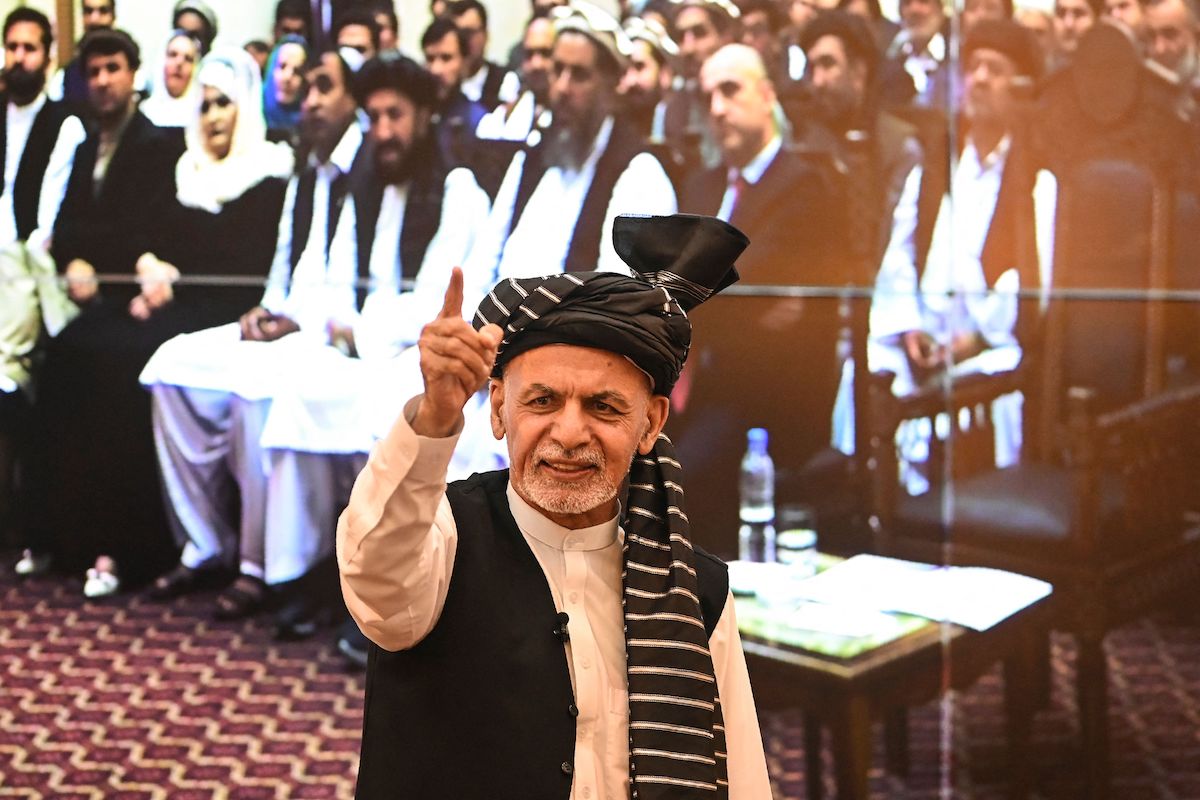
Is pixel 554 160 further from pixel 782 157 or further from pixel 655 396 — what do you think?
pixel 655 396

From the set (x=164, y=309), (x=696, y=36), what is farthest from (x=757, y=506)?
(x=164, y=309)

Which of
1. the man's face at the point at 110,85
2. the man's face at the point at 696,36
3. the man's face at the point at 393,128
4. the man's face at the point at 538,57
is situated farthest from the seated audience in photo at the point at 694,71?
the man's face at the point at 110,85

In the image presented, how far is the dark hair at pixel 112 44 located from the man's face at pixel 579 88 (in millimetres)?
1169

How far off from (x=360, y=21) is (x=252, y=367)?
100 cm

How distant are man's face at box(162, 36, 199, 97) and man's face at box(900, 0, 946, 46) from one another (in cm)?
194

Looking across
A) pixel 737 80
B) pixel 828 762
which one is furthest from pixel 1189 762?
pixel 737 80

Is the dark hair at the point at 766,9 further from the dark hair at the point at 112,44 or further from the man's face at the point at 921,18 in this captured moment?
the dark hair at the point at 112,44

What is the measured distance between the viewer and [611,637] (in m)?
1.72

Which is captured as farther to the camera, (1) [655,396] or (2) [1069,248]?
(2) [1069,248]

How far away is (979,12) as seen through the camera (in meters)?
3.43

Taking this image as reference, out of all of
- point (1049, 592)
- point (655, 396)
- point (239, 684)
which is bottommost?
point (239, 684)

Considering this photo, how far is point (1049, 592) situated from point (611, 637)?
2.19 metres

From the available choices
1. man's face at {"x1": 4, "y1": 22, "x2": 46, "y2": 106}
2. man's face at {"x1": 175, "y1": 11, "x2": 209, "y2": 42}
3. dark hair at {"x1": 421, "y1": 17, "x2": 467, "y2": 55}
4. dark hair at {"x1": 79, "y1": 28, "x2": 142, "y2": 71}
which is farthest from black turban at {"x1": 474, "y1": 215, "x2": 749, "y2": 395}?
man's face at {"x1": 4, "y1": 22, "x2": 46, "y2": 106}

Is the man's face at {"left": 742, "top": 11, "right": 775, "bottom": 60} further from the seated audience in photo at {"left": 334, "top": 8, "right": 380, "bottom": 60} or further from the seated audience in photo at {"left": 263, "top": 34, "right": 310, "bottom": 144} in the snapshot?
the seated audience in photo at {"left": 263, "top": 34, "right": 310, "bottom": 144}
